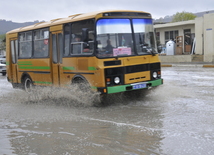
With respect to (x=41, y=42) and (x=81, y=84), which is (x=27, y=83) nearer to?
(x=41, y=42)

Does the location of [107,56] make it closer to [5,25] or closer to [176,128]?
[176,128]

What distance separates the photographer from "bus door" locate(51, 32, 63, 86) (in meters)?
11.0

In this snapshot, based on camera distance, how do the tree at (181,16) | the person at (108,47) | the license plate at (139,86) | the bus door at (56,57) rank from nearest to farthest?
the person at (108,47) → the license plate at (139,86) → the bus door at (56,57) → the tree at (181,16)

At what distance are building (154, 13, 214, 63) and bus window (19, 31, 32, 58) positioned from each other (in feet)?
78.1

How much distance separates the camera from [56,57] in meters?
11.2

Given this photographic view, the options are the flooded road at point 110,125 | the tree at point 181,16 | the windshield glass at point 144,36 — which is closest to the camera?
the flooded road at point 110,125

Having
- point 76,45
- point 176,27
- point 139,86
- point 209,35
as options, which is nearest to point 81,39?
point 76,45

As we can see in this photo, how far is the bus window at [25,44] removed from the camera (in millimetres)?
12974

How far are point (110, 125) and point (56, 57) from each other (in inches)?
179

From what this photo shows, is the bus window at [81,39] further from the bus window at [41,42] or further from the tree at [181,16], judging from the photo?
the tree at [181,16]

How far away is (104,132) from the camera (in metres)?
6.78

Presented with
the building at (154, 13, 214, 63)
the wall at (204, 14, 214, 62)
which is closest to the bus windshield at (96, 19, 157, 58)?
the building at (154, 13, 214, 63)

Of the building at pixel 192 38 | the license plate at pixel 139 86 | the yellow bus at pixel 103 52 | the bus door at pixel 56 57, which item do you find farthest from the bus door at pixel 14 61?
the building at pixel 192 38

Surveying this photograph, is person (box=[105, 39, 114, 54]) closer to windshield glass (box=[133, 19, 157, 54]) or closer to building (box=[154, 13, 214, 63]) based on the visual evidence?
windshield glass (box=[133, 19, 157, 54])
